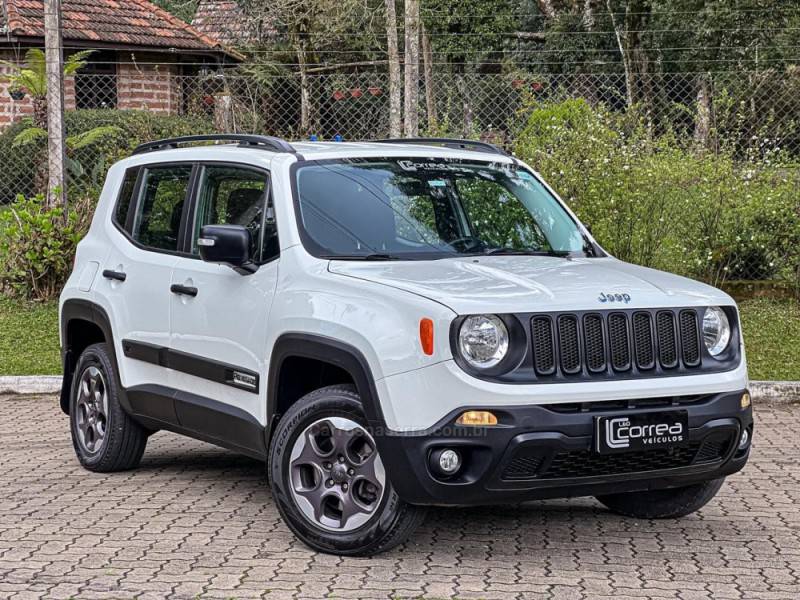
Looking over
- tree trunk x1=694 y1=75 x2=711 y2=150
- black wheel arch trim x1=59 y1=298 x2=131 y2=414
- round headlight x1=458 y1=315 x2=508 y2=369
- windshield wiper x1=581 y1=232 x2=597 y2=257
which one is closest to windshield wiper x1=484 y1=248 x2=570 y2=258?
windshield wiper x1=581 y1=232 x2=597 y2=257

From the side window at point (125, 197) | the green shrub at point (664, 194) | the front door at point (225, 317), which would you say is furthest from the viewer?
the green shrub at point (664, 194)

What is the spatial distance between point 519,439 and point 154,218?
3.14 meters

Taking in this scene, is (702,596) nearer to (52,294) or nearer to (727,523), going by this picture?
(727,523)

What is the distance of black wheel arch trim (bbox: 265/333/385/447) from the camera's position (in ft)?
19.6

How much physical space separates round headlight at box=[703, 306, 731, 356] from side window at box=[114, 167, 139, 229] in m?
3.59

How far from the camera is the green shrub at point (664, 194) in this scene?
1364cm

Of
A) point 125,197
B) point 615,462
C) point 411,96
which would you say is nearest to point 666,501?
point 615,462

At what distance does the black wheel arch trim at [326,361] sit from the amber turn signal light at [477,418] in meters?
0.37

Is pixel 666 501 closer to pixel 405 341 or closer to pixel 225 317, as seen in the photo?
pixel 405 341

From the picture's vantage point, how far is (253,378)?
22.1 feet

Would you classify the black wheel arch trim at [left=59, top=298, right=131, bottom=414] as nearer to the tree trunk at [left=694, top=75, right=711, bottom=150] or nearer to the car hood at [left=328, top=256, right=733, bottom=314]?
the car hood at [left=328, top=256, right=733, bottom=314]

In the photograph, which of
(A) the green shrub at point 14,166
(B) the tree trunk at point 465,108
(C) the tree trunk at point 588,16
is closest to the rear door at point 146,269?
(B) the tree trunk at point 465,108

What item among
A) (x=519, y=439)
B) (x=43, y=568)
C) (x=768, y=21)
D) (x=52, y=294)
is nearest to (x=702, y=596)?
(x=519, y=439)

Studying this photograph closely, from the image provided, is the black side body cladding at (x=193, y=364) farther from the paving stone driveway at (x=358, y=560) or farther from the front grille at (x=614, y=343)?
the front grille at (x=614, y=343)
